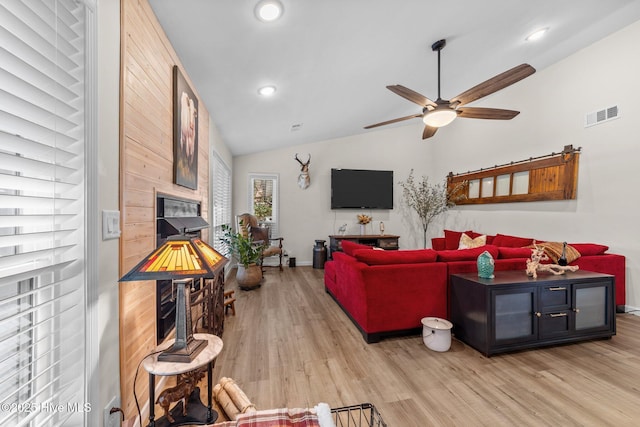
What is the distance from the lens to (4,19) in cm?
73

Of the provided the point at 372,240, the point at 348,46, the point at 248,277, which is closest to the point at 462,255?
the point at 348,46

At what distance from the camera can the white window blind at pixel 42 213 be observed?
2.50ft

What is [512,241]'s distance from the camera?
4113 millimetres

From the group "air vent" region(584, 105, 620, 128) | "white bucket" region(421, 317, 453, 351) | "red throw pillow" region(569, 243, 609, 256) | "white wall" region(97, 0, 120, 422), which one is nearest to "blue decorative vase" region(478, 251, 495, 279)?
"white bucket" region(421, 317, 453, 351)

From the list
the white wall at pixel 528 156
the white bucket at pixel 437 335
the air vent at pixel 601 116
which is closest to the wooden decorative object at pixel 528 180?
the white wall at pixel 528 156

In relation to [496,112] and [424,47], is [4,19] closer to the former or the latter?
[424,47]

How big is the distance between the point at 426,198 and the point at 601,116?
3.13 metres

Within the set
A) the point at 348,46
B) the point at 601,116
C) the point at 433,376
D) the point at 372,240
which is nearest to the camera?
the point at 433,376

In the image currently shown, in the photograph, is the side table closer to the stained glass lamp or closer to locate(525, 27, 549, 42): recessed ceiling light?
the stained glass lamp

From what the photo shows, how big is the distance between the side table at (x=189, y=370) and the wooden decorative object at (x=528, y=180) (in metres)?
4.84

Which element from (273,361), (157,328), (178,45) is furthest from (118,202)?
(273,361)

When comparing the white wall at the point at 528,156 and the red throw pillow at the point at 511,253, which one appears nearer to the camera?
the red throw pillow at the point at 511,253

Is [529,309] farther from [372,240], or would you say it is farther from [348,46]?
[372,240]

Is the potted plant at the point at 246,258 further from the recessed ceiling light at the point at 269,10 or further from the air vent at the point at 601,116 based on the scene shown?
the air vent at the point at 601,116
